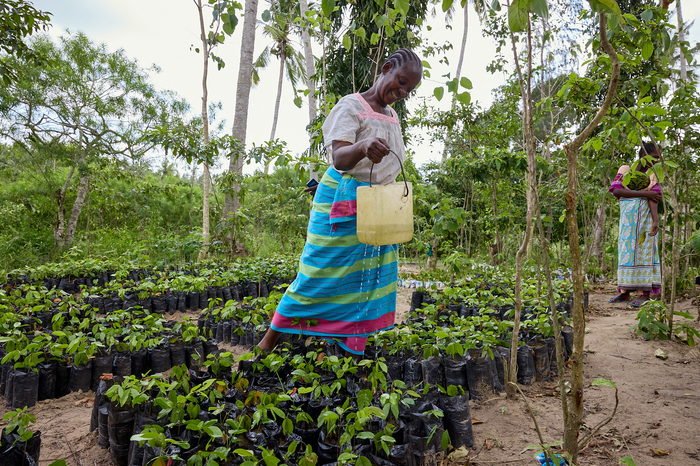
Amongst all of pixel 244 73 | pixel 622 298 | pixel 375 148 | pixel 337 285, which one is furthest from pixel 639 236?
pixel 244 73

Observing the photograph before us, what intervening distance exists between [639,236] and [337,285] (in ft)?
11.1

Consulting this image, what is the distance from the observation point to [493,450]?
152cm

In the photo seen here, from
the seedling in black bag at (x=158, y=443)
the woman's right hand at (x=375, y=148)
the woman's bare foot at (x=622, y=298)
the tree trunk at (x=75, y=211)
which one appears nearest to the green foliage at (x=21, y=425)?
the seedling in black bag at (x=158, y=443)

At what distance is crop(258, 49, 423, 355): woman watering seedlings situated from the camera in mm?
1964

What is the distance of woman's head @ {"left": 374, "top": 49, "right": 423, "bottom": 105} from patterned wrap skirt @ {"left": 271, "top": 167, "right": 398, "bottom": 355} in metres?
0.49

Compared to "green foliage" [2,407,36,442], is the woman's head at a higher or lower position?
higher

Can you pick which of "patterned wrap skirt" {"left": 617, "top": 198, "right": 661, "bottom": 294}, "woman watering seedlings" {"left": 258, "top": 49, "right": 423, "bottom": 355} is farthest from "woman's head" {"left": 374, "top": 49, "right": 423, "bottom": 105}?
"patterned wrap skirt" {"left": 617, "top": 198, "right": 661, "bottom": 294}

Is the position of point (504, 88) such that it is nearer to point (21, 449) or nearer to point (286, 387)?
point (286, 387)

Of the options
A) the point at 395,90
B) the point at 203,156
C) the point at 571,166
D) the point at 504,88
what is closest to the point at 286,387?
the point at 571,166

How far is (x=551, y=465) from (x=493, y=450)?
1.24 ft

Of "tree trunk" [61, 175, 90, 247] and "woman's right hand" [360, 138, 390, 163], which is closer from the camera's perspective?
"woman's right hand" [360, 138, 390, 163]

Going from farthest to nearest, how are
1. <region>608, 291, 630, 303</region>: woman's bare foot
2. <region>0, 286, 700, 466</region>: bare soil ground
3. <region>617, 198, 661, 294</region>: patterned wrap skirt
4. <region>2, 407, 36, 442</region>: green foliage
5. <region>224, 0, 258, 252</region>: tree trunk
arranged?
<region>224, 0, 258, 252</region>: tree trunk < <region>608, 291, 630, 303</region>: woman's bare foot < <region>617, 198, 661, 294</region>: patterned wrap skirt < <region>0, 286, 700, 466</region>: bare soil ground < <region>2, 407, 36, 442</region>: green foliage

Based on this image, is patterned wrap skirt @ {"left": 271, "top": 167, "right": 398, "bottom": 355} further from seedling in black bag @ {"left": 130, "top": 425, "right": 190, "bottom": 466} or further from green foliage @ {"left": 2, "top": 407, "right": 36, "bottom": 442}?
green foliage @ {"left": 2, "top": 407, "right": 36, "bottom": 442}

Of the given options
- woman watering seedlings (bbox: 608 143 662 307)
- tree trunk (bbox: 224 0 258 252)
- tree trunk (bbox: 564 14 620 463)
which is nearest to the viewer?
tree trunk (bbox: 564 14 620 463)
